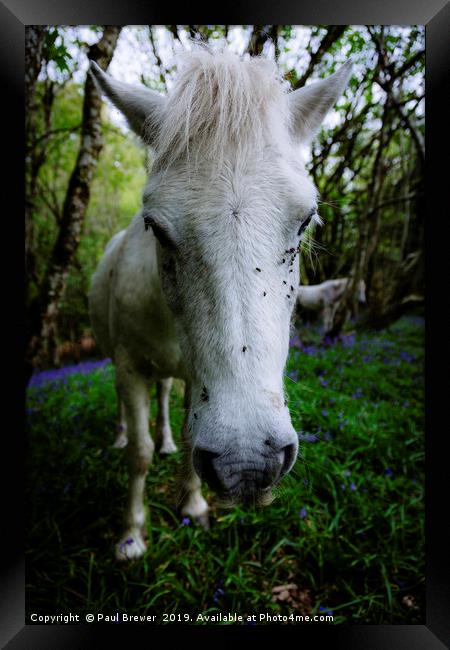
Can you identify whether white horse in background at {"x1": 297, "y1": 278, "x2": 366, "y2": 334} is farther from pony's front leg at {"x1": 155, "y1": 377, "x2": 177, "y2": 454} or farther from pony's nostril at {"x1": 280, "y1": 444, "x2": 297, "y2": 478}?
pony's nostril at {"x1": 280, "y1": 444, "x2": 297, "y2": 478}

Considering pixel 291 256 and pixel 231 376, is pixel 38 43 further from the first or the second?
pixel 231 376

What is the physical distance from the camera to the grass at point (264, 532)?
203 centimetres

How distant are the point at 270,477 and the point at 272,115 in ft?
4.48

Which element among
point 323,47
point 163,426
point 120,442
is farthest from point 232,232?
point 120,442

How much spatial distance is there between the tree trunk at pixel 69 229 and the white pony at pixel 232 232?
1730 millimetres

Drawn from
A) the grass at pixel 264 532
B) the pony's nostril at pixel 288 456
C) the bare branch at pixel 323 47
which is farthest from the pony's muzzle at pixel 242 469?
the bare branch at pixel 323 47

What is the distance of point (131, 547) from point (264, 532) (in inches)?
37.4

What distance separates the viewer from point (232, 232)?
43.6 inches

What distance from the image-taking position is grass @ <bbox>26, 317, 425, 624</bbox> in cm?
203

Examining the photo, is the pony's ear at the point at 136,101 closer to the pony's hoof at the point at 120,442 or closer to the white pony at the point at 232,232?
the white pony at the point at 232,232

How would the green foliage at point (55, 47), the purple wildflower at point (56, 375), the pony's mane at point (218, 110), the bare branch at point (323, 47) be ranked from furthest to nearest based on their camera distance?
the purple wildflower at point (56, 375), the bare branch at point (323, 47), the green foliage at point (55, 47), the pony's mane at point (218, 110)

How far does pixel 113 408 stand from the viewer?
4469 millimetres

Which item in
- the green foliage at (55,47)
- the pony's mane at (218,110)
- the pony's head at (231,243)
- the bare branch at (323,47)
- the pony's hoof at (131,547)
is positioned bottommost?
the pony's hoof at (131,547)
